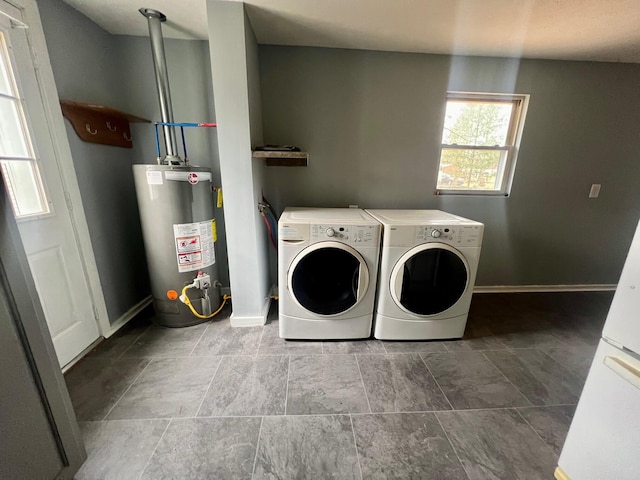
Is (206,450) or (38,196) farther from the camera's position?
(38,196)

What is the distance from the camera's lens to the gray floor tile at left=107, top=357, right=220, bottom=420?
123 cm

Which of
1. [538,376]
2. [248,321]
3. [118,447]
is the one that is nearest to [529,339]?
[538,376]

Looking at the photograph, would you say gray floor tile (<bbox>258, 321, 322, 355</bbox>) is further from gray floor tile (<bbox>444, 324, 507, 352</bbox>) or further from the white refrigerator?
the white refrigerator

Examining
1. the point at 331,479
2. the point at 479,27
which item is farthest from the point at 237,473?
the point at 479,27

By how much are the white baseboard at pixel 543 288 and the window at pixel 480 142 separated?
100 cm

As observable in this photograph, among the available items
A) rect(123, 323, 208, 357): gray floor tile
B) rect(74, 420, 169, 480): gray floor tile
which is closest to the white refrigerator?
rect(74, 420, 169, 480): gray floor tile

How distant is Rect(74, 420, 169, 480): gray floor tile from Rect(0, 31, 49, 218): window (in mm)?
1149

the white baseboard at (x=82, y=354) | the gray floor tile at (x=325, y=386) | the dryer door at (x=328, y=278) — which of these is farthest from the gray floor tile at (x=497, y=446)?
the white baseboard at (x=82, y=354)

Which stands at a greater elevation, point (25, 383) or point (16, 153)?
point (16, 153)

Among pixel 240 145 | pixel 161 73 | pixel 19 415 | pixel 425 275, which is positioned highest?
pixel 161 73

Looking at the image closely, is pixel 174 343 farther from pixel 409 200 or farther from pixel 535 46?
pixel 535 46

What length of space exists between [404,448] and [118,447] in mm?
1276

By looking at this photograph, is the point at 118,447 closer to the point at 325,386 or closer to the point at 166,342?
the point at 166,342

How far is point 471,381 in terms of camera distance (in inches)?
57.5
